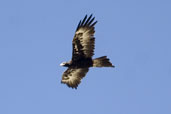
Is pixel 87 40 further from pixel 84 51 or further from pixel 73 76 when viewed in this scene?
pixel 73 76

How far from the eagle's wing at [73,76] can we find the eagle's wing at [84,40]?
31.8 inches

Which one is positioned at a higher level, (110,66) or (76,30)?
(76,30)

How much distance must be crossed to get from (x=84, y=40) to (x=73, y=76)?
2.08 m

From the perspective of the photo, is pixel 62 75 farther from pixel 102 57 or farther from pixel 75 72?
pixel 102 57

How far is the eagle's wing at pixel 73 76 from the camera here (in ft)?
83.8

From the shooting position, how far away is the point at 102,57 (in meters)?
24.0

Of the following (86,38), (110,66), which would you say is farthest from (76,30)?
(110,66)

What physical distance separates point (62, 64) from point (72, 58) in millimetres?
666

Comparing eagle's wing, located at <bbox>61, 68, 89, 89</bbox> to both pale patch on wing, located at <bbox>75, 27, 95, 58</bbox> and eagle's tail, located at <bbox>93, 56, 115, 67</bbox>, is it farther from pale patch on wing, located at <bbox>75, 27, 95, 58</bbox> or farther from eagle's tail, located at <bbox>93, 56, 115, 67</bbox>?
eagle's tail, located at <bbox>93, 56, 115, 67</bbox>

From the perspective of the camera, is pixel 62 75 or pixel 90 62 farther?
pixel 62 75

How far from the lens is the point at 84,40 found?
81.1ft

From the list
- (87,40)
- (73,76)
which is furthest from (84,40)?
(73,76)

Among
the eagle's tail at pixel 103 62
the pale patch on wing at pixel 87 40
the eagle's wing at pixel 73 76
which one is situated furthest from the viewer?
the eagle's wing at pixel 73 76

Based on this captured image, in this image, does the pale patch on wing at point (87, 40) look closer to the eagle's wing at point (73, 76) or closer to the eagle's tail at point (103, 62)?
the eagle's tail at point (103, 62)
